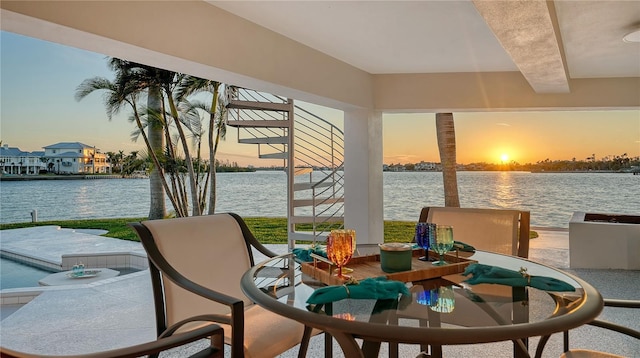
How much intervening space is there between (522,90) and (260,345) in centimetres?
471

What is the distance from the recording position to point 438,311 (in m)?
1.30

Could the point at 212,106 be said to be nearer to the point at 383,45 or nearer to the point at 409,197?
the point at 383,45

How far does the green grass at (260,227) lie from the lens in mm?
9227

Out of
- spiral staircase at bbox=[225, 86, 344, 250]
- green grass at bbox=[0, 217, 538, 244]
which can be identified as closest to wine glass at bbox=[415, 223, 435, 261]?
spiral staircase at bbox=[225, 86, 344, 250]

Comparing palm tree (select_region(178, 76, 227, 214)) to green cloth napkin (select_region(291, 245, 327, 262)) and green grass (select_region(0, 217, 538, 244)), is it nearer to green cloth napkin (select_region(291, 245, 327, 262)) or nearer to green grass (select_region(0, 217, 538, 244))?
green grass (select_region(0, 217, 538, 244))

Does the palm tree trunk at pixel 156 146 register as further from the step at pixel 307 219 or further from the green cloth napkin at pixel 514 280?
the green cloth napkin at pixel 514 280

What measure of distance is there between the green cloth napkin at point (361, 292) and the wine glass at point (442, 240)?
0.49 m

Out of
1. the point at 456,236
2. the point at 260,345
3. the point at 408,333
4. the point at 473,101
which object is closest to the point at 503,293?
the point at 408,333

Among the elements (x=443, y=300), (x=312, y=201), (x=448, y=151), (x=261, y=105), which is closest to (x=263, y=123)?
(x=261, y=105)

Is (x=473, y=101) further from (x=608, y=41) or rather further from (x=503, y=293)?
(x=503, y=293)

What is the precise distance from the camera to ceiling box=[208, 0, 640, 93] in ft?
9.20

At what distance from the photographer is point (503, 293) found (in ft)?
4.64

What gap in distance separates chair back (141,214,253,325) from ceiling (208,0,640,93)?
178 centimetres

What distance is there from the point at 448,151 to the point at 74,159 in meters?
10.7
